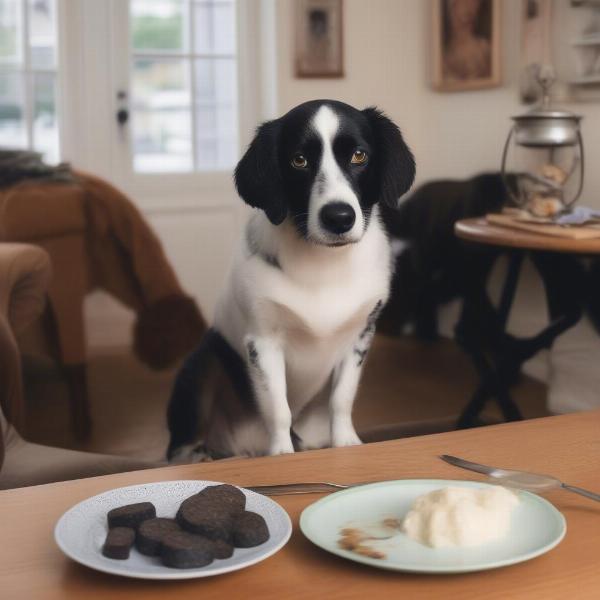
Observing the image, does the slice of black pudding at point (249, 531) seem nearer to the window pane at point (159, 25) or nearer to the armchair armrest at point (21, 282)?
the armchair armrest at point (21, 282)

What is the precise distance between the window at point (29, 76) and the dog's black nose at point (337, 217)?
3196 mm

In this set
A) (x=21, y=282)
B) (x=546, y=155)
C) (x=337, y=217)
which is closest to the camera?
(x=337, y=217)

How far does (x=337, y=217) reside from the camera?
4.09 feet

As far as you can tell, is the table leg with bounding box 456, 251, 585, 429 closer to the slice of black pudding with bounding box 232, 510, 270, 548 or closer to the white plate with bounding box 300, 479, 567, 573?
the white plate with bounding box 300, 479, 567, 573

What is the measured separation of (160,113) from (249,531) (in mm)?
3893

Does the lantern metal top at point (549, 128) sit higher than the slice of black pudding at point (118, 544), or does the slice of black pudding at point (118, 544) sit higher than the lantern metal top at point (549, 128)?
the lantern metal top at point (549, 128)

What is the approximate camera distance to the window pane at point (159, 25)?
4.32 m

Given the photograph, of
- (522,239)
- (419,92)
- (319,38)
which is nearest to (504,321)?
(522,239)

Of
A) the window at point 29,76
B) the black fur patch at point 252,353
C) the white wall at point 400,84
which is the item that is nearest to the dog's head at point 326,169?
the black fur patch at point 252,353

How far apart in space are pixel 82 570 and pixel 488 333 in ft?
8.65

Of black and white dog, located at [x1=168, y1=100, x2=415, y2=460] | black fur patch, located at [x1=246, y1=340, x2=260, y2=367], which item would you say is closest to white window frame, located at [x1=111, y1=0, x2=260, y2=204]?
black and white dog, located at [x1=168, y1=100, x2=415, y2=460]

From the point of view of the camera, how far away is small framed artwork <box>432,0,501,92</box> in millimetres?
3846

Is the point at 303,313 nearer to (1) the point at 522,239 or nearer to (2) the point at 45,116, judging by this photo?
(1) the point at 522,239

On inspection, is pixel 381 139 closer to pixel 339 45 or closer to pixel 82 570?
pixel 82 570
